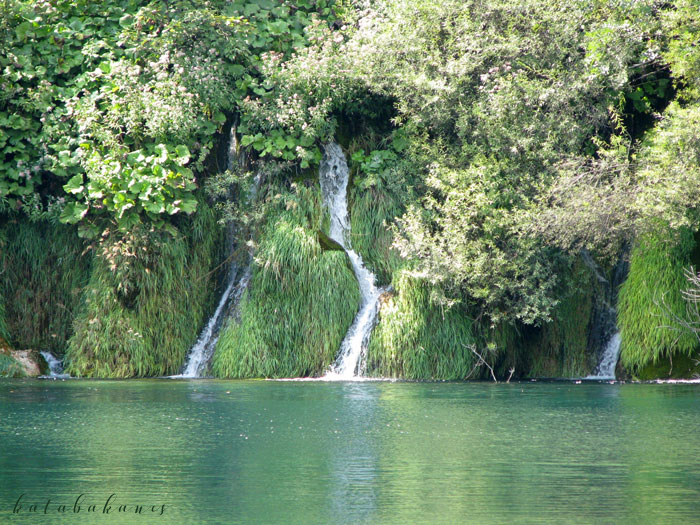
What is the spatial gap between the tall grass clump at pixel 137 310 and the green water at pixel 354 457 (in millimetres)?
Answer: 4437

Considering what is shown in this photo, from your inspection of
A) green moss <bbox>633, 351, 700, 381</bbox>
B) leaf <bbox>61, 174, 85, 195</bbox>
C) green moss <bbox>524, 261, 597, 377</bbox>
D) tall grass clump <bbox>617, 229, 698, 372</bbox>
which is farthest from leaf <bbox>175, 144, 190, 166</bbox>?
green moss <bbox>633, 351, 700, 381</bbox>

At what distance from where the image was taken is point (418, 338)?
1722 centimetres

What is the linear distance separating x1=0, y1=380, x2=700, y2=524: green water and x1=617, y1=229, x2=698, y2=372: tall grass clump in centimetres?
315

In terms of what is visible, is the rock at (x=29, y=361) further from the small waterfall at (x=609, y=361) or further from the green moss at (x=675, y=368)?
the green moss at (x=675, y=368)

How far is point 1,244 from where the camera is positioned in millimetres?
19266

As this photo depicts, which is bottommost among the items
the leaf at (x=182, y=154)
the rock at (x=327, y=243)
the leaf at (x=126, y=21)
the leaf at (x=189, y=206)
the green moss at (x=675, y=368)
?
the green moss at (x=675, y=368)

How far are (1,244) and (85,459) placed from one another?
42.0 feet

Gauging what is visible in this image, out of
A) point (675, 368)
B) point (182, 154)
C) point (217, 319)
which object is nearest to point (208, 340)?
point (217, 319)

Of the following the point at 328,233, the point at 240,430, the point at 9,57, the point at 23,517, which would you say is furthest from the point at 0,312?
the point at 23,517

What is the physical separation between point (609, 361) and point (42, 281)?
1153 centimetres

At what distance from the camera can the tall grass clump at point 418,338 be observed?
1716 cm

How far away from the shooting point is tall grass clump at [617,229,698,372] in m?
16.3

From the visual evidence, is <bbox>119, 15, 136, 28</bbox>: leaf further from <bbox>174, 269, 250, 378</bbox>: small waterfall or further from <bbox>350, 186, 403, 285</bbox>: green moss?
<bbox>350, 186, 403, 285</bbox>: green moss

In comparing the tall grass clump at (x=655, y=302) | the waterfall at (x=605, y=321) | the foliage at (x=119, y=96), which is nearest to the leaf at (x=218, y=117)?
the foliage at (x=119, y=96)
